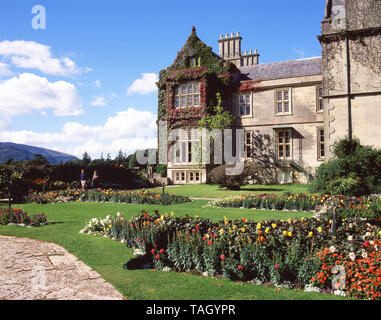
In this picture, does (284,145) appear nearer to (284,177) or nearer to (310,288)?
(284,177)

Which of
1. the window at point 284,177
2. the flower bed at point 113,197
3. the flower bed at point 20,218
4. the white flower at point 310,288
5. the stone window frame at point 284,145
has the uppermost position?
the stone window frame at point 284,145

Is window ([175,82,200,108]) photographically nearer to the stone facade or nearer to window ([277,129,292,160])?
window ([277,129,292,160])

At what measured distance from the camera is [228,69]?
85.3ft

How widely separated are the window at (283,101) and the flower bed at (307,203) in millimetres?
13819

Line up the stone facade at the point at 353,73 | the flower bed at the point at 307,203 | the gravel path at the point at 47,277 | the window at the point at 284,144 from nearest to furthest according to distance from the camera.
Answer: the gravel path at the point at 47,277 < the flower bed at the point at 307,203 < the stone facade at the point at 353,73 < the window at the point at 284,144

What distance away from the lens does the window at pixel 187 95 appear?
2561 cm

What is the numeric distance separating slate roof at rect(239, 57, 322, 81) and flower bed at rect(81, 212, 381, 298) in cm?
2065

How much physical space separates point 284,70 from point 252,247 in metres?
23.3

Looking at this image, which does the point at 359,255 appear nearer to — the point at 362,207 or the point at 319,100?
the point at 362,207

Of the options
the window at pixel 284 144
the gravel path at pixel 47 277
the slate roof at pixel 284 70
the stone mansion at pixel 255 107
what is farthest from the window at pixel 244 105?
the gravel path at pixel 47 277

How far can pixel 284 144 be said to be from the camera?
976 inches

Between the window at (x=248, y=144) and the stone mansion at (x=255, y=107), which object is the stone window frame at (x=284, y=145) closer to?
the stone mansion at (x=255, y=107)

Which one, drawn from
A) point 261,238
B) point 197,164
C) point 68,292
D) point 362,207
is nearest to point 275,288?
point 261,238

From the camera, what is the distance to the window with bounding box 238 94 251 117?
1031 inches
